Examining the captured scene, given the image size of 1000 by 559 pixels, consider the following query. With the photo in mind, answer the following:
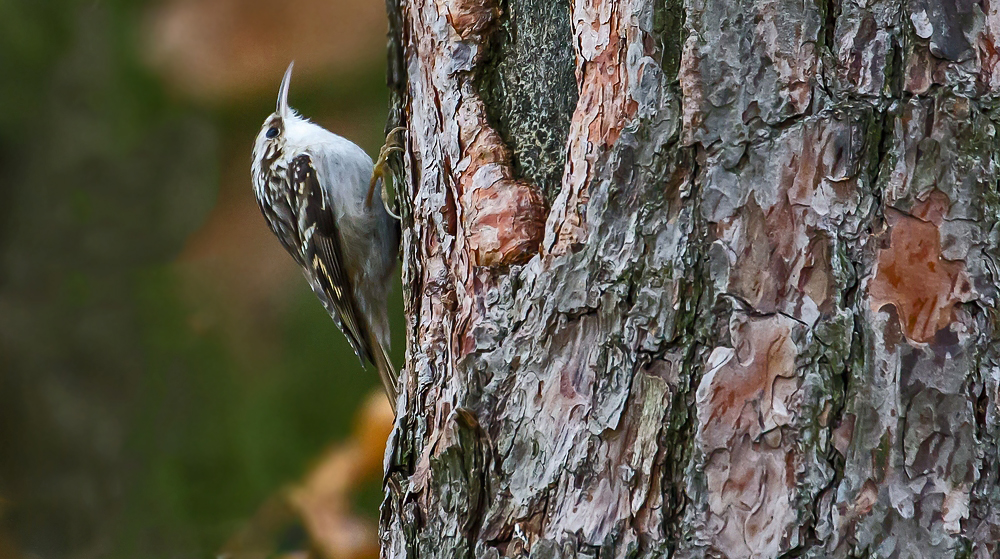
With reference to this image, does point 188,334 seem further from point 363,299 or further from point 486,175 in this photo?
point 486,175

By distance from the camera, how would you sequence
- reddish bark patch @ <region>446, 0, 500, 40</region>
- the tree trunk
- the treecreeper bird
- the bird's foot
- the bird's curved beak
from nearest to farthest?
the tree trunk → reddish bark patch @ <region>446, 0, 500, 40</region> → the bird's foot → the treecreeper bird → the bird's curved beak

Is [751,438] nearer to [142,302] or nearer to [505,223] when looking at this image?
[505,223]

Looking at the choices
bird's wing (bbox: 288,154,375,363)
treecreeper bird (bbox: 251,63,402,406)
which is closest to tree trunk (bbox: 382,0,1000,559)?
treecreeper bird (bbox: 251,63,402,406)

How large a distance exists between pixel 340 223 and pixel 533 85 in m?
1.19

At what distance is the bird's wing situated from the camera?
241 cm

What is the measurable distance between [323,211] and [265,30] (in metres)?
0.64

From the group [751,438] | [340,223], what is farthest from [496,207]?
[340,223]

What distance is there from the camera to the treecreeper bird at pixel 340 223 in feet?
7.75

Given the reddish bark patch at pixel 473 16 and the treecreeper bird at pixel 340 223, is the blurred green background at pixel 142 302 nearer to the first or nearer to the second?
the treecreeper bird at pixel 340 223

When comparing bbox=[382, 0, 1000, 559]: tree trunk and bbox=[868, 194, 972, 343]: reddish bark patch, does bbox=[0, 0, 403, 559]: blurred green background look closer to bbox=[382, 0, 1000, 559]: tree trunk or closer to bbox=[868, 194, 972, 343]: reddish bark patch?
bbox=[382, 0, 1000, 559]: tree trunk

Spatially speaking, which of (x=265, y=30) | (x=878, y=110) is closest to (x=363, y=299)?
(x=265, y=30)

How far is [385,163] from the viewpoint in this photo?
2182 millimetres

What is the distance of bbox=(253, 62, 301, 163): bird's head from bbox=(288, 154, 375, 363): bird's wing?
14 centimetres

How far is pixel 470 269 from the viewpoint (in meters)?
1.23
